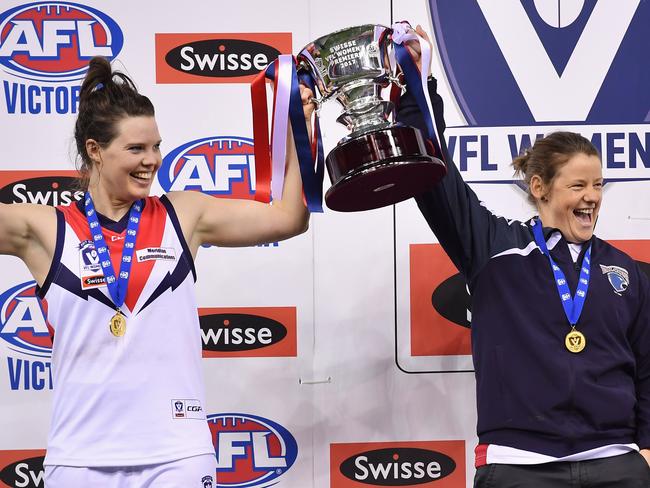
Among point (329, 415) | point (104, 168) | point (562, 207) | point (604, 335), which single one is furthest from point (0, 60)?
point (604, 335)

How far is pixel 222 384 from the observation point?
2955 mm

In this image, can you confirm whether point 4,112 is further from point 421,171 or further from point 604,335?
point 604,335

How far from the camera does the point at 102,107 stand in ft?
6.78

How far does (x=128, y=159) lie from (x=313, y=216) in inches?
40.6

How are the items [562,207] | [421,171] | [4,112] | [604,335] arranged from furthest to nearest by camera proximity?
1. [4,112]
2. [562,207]
3. [604,335]
4. [421,171]

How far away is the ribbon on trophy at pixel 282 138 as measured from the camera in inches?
80.3

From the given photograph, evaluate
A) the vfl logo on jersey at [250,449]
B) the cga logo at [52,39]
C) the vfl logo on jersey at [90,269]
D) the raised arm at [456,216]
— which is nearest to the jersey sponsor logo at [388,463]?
the vfl logo on jersey at [250,449]

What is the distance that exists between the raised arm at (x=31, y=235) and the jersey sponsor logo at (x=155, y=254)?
7.9 inches

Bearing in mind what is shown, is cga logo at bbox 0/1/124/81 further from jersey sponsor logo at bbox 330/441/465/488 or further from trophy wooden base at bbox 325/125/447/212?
jersey sponsor logo at bbox 330/441/465/488

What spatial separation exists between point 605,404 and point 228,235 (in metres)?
1.03

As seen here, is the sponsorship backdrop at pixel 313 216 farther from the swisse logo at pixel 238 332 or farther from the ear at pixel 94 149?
the ear at pixel 94 149

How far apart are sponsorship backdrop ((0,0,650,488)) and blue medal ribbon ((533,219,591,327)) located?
2.38 ft

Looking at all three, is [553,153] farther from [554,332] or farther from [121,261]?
[121,261]

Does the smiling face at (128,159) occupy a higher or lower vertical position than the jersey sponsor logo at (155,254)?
higher
